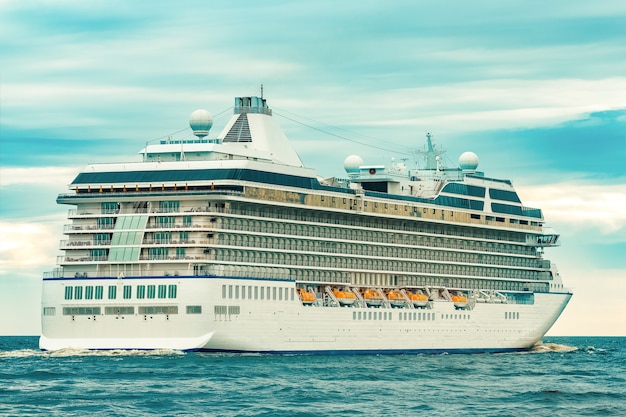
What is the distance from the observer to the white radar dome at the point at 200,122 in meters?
94.9

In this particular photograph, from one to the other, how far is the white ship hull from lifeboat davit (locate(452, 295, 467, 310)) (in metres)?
1.39

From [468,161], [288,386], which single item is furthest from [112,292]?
[468,161]

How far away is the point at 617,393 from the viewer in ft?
244

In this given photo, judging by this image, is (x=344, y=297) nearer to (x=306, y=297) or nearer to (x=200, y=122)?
(x=306, y=297)

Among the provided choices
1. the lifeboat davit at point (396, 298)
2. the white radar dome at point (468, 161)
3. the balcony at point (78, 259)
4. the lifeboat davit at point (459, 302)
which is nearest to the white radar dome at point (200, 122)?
the balcony at point (78, 259)

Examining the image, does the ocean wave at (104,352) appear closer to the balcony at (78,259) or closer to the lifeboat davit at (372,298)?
the balcony at (78,259)

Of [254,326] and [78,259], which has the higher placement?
[78,259]

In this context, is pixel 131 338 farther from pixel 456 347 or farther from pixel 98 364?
pixel 456 347

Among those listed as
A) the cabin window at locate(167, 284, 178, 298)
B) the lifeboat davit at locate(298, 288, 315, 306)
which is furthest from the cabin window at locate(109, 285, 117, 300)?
the lifeboat davit at locate(298, 288, 315, 306)

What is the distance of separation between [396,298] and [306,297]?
43.1 ft

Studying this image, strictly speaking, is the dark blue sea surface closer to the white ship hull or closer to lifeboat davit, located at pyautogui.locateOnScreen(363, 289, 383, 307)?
the white ship hull

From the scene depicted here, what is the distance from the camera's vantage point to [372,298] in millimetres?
102000

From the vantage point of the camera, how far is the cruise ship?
86375 millimetres

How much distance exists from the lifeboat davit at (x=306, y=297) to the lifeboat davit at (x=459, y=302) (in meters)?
19.0
